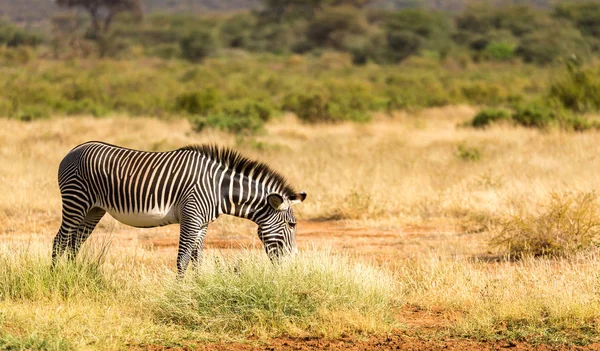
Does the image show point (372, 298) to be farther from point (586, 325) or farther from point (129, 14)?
point (129, 14)

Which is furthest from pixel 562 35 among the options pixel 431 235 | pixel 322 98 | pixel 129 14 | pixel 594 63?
pixel 431 235

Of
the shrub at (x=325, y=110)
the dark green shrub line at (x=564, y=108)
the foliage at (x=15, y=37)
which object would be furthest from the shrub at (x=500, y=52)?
the dark green shrub line at (x=564, y=108)

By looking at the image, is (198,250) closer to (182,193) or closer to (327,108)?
(182,193)

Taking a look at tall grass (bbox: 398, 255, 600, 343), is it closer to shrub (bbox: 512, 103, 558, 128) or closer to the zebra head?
the zebra head

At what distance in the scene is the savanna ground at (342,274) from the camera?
6938 millimetres

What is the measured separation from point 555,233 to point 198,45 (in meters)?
55.0

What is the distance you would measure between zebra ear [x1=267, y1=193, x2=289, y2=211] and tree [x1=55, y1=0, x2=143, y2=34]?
2506 inches

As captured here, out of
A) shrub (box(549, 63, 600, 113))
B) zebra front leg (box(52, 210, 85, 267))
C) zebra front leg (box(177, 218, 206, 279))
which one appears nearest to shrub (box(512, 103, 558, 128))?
shrub (box(549, 63, 600, 113))

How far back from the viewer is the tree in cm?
7156

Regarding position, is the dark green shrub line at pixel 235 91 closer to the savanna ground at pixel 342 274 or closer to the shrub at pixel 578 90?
the shrub at pixel 578 90

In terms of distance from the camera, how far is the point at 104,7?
3120 inches

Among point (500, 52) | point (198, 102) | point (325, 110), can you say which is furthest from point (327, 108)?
point (500, 52)

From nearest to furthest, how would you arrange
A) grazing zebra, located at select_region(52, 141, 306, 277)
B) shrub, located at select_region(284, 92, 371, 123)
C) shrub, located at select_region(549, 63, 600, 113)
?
grazing zebra, located at select_region(52, 141, 306, 277)
shrub, located at select_region(549, 63, 600, 113)
shrub, located at select_region(284, 92, 371, 123)

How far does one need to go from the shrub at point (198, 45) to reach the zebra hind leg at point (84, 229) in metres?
54.4
